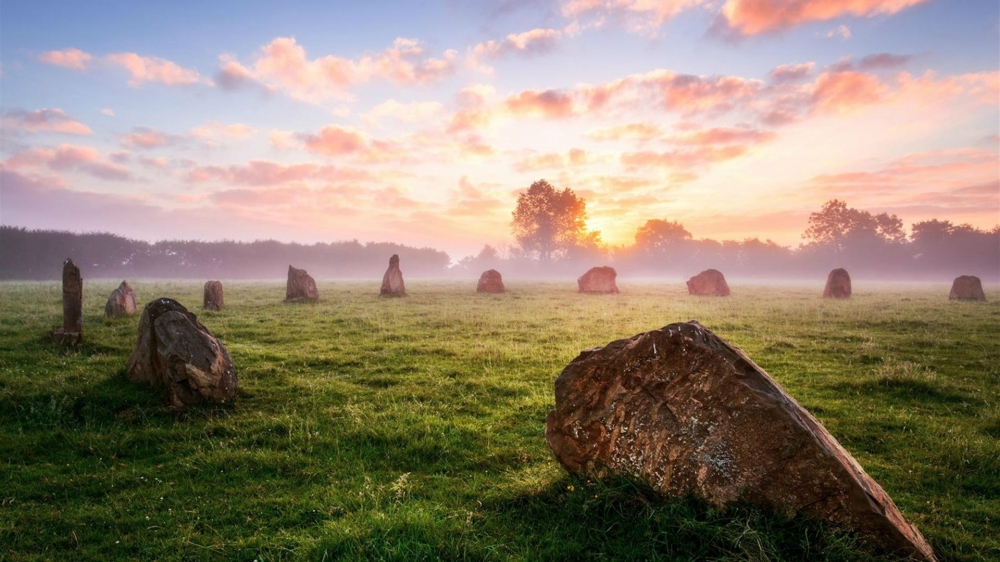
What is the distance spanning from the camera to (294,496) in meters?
5.39

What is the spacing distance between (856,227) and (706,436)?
10933 centimetres

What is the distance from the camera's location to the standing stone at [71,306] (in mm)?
11953

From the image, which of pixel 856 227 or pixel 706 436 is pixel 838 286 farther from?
pixel 856 227

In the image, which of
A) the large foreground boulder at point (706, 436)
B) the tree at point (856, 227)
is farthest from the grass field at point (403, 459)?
the tree at point (856, 227)

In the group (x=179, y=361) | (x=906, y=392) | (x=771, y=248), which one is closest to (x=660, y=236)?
(x=771, y=248)

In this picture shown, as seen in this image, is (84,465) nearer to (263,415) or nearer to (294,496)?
(263,415)

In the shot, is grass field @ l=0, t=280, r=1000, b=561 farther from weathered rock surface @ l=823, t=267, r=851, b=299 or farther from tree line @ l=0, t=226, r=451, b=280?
tree line @ l=0, t=226, r=451, b=280

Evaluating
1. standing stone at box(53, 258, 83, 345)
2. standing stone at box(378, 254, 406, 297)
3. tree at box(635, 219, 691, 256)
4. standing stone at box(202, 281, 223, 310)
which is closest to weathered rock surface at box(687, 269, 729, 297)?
standing stone at box(378, 254, 406, 297)

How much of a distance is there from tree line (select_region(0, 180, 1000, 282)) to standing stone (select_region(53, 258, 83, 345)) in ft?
177

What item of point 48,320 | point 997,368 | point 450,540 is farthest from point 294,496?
point 48,320

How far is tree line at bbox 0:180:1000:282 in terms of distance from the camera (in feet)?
194

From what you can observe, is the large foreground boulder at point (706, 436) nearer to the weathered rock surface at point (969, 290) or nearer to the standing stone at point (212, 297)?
the standing stone at point (212, 297)

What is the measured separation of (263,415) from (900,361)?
15.0 meters

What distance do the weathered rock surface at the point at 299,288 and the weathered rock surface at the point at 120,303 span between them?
8.30m
